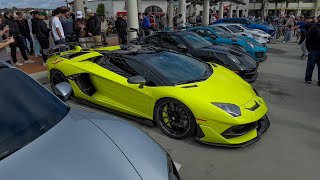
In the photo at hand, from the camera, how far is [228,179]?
286 centimetres

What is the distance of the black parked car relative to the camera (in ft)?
20.4

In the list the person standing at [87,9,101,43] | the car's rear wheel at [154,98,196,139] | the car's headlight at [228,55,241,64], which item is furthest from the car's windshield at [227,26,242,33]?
the car's rear wheel at [154,98,196,139]

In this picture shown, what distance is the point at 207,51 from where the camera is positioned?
668 centimetres

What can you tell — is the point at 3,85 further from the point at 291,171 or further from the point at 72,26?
the point at 72,26

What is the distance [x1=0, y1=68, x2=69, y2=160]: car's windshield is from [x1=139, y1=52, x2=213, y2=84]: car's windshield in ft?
5.89

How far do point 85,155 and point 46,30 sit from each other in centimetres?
627

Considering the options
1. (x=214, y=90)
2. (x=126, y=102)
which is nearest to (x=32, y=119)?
(x=126, y=102)

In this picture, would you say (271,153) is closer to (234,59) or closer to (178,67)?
(178,67)

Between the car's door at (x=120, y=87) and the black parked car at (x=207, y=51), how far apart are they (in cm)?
259

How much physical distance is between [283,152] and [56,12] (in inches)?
244

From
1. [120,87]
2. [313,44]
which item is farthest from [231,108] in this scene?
[313,44]

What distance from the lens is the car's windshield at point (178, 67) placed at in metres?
3.84

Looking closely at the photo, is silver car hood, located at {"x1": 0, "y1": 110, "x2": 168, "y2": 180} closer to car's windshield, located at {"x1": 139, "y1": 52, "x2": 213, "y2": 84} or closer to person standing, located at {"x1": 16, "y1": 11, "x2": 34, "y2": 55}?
car's windshield, located at {"x1": 139, "y1": 52, "x2": 213, "y2": 84}

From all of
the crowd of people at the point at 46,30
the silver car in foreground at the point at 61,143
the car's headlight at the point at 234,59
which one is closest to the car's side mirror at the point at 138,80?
the silver car in foreground at the point at 61,143
